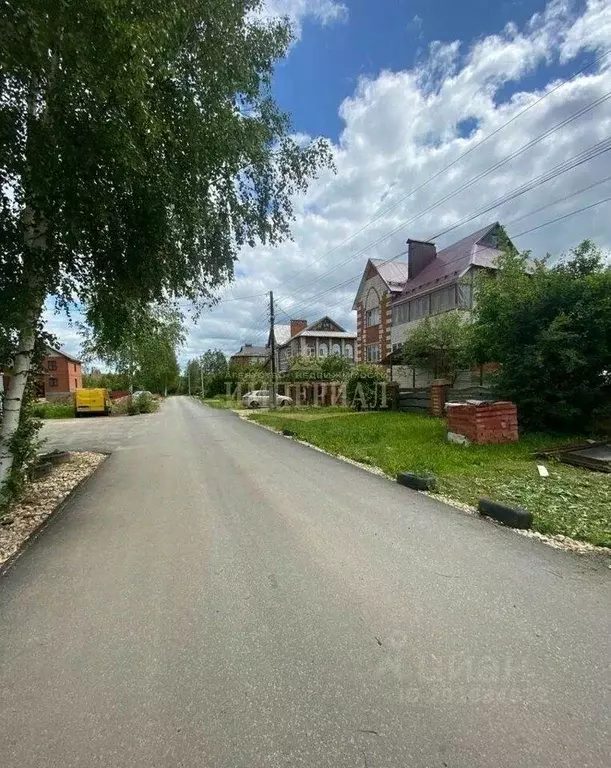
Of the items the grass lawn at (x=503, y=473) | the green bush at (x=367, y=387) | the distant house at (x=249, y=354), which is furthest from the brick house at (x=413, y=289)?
the distant house at (x=249, y=354)

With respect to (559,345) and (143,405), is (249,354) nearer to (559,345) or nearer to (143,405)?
(143,405)

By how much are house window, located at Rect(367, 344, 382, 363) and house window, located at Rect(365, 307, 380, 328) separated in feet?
5.48

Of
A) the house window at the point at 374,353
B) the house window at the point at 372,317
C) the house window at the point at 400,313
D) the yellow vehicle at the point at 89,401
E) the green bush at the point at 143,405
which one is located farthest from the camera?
the house window at the point at 372,317

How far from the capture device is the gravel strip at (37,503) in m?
4.68

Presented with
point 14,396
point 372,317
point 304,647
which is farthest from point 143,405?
point 304,647

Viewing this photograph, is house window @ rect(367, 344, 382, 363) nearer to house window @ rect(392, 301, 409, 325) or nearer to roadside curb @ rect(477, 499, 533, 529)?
house window @ rect(392, 301, 409, 325)

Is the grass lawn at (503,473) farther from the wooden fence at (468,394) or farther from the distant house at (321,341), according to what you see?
the distant house at (321,341)

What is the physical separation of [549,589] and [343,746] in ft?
7.12

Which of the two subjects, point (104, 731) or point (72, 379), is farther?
point (72, 379)

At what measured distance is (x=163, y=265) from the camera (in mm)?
6418

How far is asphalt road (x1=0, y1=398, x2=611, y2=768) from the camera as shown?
1868mm

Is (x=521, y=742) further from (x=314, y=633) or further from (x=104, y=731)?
(x=104, y=731)

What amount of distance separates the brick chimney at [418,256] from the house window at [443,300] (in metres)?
4.96

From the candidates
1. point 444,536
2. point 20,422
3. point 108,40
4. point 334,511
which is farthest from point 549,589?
point 20,422
